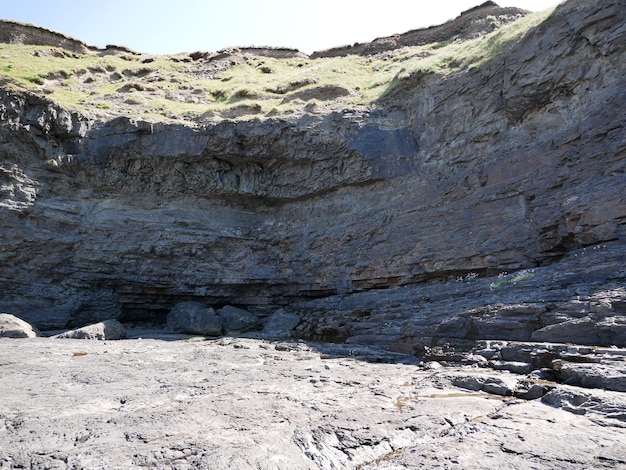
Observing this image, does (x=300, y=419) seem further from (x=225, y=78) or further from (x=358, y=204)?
(x=225, y=78)

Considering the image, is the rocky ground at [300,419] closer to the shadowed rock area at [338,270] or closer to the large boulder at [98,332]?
the shadowed rock area at [338,270]

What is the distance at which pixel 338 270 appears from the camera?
21.2 metres

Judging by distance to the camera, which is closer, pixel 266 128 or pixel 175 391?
pixel 175 391

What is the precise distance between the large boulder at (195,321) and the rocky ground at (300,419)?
10.6 meters

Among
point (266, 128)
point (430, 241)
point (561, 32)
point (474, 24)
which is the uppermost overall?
point (474, 24)

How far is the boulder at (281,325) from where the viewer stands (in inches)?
733

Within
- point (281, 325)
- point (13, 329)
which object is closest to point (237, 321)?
point (281, 325)

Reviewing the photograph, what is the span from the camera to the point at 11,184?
62.5 feet

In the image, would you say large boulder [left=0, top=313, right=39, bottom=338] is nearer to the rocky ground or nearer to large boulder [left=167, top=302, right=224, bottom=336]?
large boulder [left=167, top=302, right=224, bottom=336]

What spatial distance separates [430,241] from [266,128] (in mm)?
11418

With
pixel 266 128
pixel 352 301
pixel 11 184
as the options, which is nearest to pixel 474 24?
pixel 266 128

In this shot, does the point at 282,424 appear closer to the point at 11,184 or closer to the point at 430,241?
the point at 430,241

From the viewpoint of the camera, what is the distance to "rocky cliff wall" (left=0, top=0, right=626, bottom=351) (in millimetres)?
13766

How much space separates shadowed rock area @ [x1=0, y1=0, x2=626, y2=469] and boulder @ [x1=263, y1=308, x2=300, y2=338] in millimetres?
271
